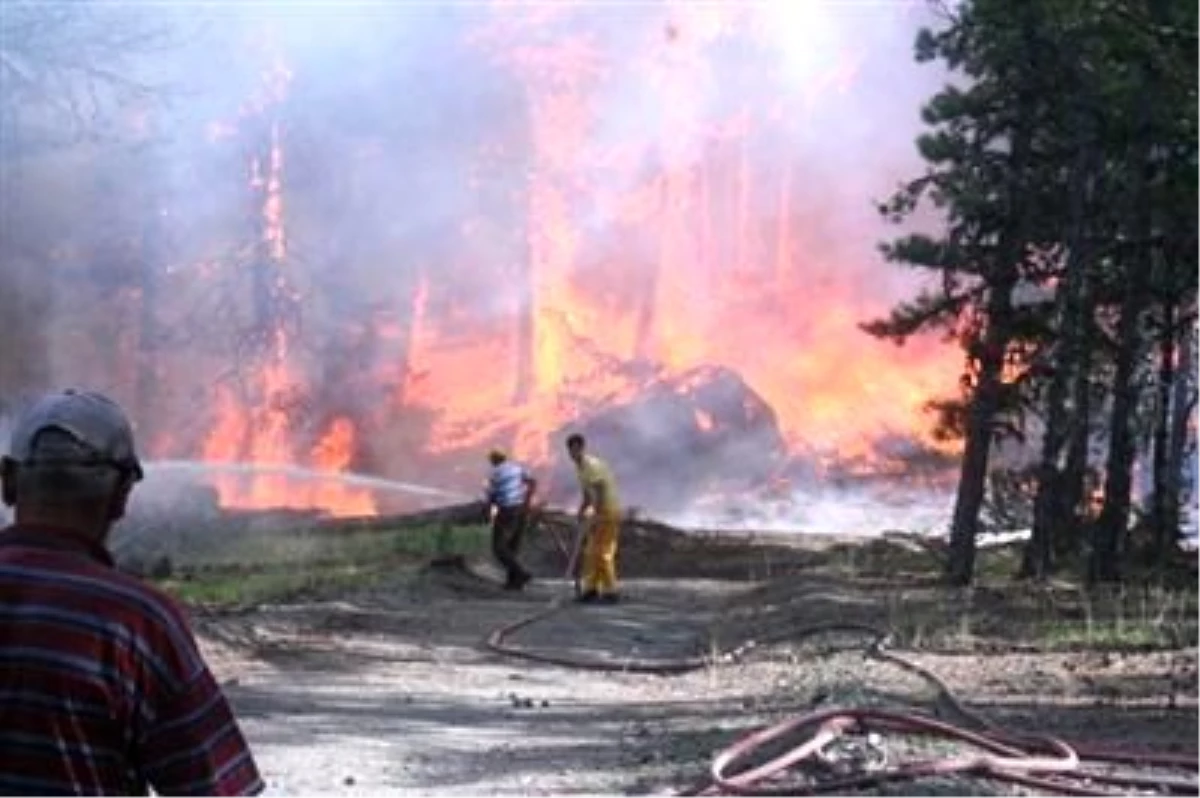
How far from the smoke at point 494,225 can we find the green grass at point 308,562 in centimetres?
1199

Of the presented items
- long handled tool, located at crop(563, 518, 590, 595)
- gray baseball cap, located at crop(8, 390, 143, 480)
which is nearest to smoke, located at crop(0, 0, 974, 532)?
long handled tool, located at crop(563, 518, 590, 595)

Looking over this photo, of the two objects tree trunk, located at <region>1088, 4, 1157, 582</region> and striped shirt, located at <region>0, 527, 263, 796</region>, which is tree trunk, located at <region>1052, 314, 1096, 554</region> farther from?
striped shirt, located at <region>0, 527, 263, 796</region>

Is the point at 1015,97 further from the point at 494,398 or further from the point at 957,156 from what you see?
the point at 494,398

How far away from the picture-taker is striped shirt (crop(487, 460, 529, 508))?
18.5 metres

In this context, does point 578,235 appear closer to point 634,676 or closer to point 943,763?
point 634,676

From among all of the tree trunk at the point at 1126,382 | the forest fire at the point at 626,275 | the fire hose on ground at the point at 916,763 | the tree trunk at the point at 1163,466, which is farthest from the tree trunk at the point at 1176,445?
the forest fire at the point at 626,275

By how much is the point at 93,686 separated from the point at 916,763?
13.5ft

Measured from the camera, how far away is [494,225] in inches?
1563

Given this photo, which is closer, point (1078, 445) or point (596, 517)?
point (596, 517)

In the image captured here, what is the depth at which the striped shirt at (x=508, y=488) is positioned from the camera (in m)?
18.5

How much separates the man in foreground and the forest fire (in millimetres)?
34209

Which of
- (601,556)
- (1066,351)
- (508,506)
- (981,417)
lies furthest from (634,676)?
(981,417)

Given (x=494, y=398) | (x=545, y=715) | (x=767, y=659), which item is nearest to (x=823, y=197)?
(x=494, y=398)

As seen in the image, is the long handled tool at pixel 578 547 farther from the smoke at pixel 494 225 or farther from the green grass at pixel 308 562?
the smoke at pixel 494 225
